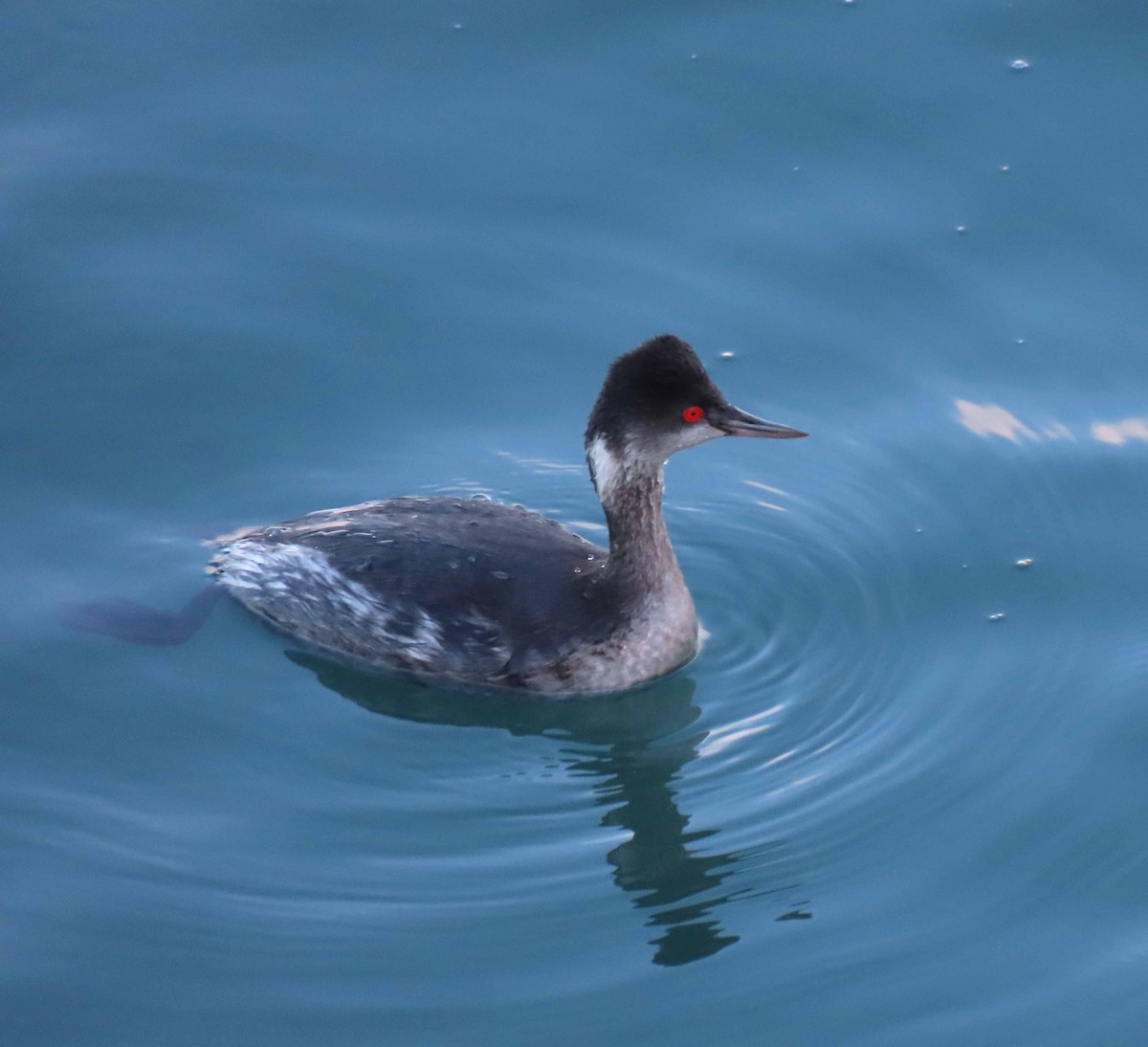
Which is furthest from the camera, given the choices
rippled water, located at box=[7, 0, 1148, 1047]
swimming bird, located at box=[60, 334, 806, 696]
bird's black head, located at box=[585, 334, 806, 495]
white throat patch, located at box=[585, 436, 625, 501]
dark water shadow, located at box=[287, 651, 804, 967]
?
white throat patch, located at box=[585, 436, 625, 501]

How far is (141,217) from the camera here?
36.1 feet

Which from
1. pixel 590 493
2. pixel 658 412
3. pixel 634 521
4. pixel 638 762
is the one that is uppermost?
pixel 590 493

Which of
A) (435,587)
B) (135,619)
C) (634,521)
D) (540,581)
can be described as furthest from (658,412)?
(135,619)

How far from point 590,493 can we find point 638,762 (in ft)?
6.86

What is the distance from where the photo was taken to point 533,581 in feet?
26.8

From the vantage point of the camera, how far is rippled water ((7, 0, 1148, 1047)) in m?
6.67

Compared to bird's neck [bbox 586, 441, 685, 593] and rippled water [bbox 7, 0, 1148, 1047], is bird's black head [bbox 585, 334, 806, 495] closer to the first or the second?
bird's neck [bbox 586, 441, 685, 593]

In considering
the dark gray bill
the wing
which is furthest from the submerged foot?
the dark gray bill

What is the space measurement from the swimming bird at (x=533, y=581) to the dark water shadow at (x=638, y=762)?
0.33ft

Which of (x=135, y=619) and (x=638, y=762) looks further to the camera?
(x=135, y=619)

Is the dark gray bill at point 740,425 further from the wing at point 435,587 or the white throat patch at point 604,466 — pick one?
the wing at point 435,587

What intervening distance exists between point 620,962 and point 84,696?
287 cm

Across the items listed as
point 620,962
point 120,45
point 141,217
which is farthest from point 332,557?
point 120,45

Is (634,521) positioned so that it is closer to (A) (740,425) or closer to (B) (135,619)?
(A) (740,425)
